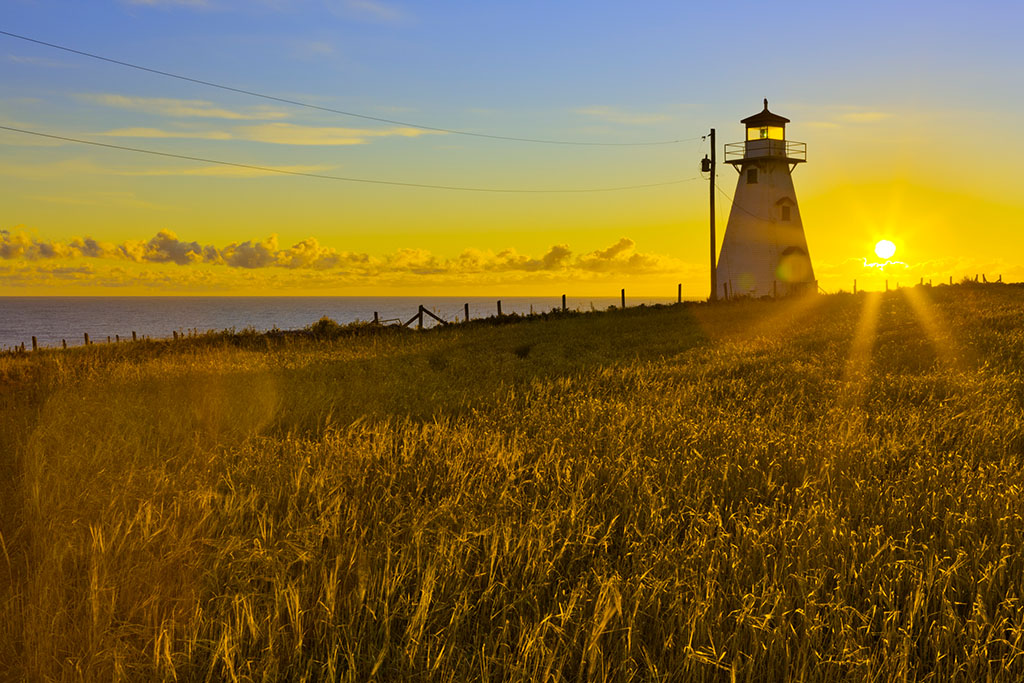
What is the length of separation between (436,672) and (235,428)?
274 inches

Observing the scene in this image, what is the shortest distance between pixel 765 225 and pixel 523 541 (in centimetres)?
4752

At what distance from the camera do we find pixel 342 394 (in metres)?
13.4

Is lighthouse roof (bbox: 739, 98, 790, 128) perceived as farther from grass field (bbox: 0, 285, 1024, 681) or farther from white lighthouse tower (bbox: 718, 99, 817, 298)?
grass field (bbox: 0, 285, 1024, 681)

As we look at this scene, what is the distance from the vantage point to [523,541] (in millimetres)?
4520

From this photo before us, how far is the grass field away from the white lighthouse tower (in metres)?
37.4

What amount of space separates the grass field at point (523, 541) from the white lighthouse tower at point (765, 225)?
37394 mm

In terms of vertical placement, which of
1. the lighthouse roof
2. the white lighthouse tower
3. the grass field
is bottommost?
the grass field

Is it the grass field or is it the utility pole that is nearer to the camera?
the grass field

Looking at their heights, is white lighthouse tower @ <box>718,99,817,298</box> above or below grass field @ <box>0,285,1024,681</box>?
above

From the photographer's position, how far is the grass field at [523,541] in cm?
358

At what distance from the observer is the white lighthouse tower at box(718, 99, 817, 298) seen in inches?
1897

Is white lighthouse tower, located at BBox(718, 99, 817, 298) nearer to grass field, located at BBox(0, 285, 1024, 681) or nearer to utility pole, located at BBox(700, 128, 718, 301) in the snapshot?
utility pole, located at BBox(700, 128, 718, 301)

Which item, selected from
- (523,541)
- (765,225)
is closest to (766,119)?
(765,225)

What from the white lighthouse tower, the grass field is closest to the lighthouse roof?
the white lighthouse tower
